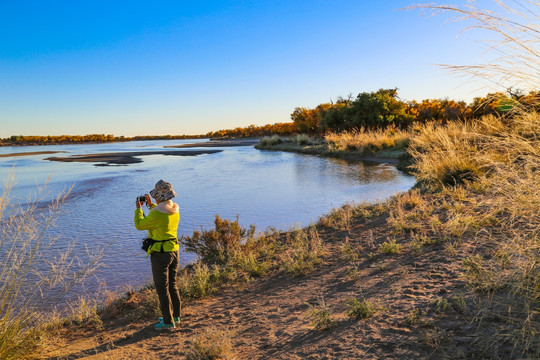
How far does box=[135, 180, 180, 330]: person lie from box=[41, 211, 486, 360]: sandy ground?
0.30m

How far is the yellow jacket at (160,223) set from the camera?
4230 mm

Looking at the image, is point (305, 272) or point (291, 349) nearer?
point (291, 349)

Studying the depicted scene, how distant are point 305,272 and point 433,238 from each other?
2.09 metres

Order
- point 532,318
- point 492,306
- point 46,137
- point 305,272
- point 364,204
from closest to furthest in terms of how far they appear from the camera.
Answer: point 532,318 < point 492,306 < point 305,272 < point 364,204 < point 46,137

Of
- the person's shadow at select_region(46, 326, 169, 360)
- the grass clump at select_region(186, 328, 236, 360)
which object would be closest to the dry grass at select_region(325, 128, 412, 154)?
the person's shadow at select_region(46, 326, 169, 360)

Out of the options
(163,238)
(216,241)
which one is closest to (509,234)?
(163,238)

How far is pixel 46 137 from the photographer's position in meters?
131

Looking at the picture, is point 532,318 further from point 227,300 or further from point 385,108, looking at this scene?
point 385,108

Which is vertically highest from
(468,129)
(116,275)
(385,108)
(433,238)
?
(385,108)

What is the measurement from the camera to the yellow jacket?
4230 mm

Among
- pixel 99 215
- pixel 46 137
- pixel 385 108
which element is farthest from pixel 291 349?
pixel 46 137

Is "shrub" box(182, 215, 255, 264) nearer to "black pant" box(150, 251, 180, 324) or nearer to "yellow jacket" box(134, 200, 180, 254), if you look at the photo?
"black pant" box(150, 251, 180, 324)

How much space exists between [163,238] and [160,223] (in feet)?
0.59

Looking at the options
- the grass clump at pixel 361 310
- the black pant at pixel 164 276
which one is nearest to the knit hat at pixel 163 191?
the black pant at pixel 164 276
